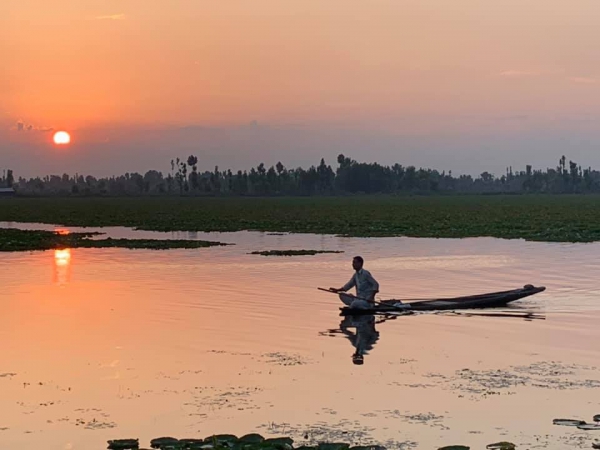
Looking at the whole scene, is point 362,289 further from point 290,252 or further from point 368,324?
point 290,252

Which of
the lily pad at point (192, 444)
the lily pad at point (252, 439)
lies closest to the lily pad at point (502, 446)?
the lily pad at point (252, 439)

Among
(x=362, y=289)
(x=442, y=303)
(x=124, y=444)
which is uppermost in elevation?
(x=362, y=289)

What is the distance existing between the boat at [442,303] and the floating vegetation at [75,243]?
27.5 metres

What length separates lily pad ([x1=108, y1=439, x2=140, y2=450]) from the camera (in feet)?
35.6

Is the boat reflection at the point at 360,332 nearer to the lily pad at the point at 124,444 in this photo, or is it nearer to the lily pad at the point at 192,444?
the lily pad at the point at 192,444

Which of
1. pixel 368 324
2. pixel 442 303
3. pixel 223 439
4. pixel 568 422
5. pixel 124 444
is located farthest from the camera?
pixel 442 303

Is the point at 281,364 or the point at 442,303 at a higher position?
the point at 442,303

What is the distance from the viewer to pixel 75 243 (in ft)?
175

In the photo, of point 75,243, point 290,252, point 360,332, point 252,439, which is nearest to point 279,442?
point 252,439

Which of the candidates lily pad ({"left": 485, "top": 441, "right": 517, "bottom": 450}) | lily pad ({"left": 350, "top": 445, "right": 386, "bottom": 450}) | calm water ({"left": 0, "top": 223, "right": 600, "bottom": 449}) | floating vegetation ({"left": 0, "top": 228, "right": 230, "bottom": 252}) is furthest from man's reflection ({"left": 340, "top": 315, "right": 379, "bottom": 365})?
floating vegetation ({"left": 0, "top": 228, "right": 230, "bottom": 252})

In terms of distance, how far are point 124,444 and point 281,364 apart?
18.5 feet

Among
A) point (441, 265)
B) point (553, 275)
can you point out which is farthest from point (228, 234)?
point (553, 275)

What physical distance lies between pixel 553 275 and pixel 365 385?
63.6ft

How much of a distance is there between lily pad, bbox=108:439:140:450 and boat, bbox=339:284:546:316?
11.6m
